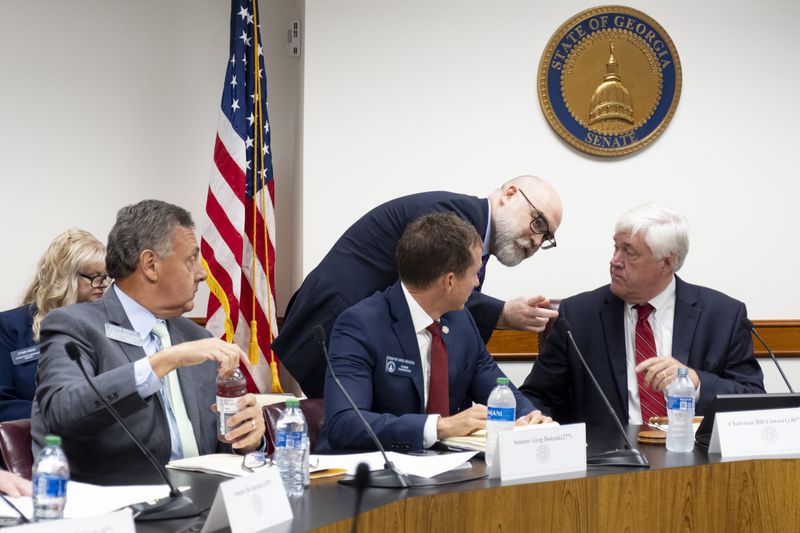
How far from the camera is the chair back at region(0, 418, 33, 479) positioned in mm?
2260

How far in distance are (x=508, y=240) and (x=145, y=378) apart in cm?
162

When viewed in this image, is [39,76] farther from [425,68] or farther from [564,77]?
[564,77]

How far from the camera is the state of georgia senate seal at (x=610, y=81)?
4930 mm

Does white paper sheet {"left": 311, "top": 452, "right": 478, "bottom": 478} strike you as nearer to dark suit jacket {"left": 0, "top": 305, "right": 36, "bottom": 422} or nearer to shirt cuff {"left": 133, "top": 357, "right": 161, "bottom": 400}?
shirt cuff {"left": 133, "top": 357, "right": 161, "bottom": 400}

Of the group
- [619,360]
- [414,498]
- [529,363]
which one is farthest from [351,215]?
[414,498]

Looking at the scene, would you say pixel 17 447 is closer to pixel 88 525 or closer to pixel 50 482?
pixel 50 482

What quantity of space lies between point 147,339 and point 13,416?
148 cm

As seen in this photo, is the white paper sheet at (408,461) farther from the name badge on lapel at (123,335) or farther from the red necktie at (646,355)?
the red necktie at (646,355)

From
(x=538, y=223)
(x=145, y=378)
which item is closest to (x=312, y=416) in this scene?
(x=145, y=378)

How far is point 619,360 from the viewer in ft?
11.5

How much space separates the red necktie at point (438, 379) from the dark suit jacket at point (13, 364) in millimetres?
1881

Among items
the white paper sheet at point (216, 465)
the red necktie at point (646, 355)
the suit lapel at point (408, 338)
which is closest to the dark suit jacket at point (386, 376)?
the suit lapel at point (408, 338)

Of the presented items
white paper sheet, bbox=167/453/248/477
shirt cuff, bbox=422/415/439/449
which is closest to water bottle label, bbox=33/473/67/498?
white paper sheet, bbox=167/453/248/477

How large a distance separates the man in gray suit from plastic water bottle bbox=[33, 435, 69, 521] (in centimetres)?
36
